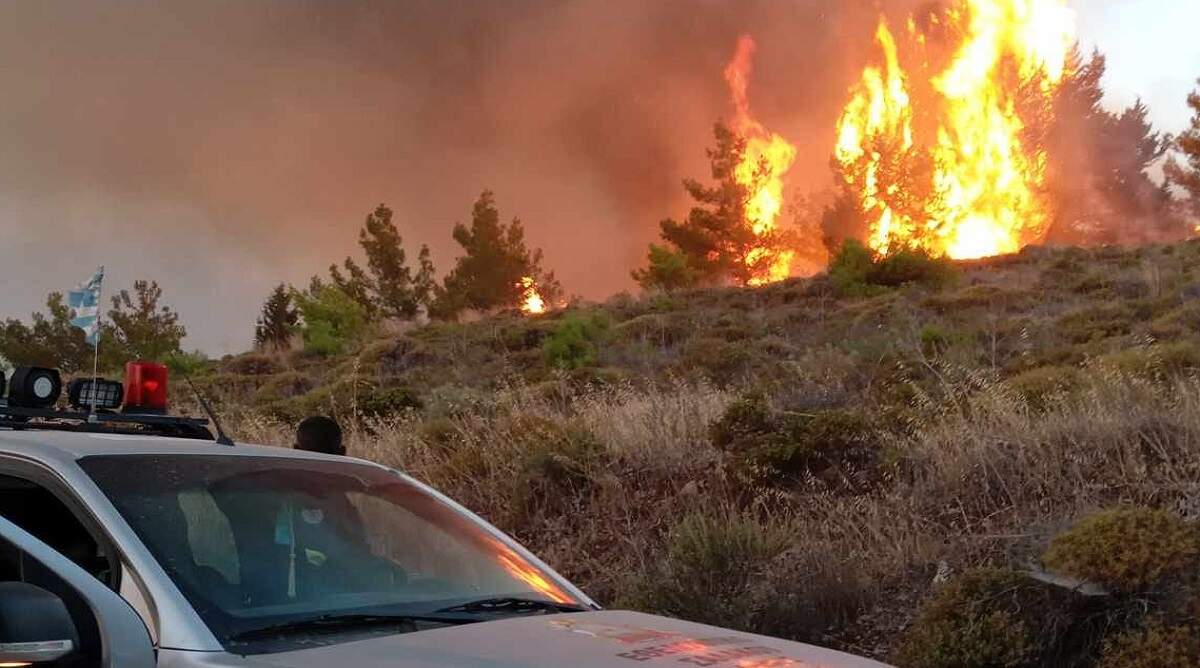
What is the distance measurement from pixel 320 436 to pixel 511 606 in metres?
1.45

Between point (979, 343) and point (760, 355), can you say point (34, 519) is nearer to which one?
point (979, 343)

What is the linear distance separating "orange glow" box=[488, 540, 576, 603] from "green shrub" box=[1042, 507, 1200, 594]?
289 centimetres

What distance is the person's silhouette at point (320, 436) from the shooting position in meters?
4.45

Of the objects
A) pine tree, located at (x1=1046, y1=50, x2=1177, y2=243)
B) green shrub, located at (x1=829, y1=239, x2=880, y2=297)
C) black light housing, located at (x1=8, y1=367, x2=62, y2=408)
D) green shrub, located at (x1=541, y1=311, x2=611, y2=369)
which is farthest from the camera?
pine tree, located at (x1=1046, y1=50, x2=1177, y2=243)

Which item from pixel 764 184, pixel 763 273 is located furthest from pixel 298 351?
pixel 764 184

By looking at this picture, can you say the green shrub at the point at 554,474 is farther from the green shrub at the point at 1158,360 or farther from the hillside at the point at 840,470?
the green shrub at the point at 1158,360

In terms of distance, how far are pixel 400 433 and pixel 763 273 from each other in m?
32.5

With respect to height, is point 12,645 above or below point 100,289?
below

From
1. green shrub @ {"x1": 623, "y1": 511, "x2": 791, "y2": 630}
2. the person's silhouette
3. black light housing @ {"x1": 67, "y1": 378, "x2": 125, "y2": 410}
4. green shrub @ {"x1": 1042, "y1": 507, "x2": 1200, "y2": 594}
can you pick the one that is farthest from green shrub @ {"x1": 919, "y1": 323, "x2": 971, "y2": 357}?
black light housing @ {"x1": 67, "y1": 378, "x2": 125, "y2": 410}

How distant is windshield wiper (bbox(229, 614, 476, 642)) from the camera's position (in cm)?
272

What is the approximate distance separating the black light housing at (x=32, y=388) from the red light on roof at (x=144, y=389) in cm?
23

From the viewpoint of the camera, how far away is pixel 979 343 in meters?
14.5

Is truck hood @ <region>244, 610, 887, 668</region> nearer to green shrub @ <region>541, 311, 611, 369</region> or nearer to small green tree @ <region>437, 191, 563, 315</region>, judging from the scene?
green shrub @ <region>541, 311, 611, 369</region>

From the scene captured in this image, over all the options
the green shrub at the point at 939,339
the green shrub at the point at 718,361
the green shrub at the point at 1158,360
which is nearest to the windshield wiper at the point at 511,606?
the green shrub at the point at 1158,360
